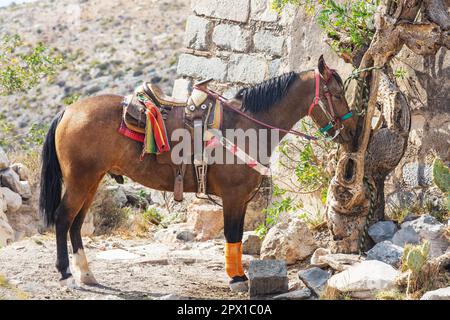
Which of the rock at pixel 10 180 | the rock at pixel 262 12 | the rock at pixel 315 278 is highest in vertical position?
the rock at pixel 262 12

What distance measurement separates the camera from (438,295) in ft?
19.2

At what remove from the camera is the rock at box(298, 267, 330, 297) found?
271 inches

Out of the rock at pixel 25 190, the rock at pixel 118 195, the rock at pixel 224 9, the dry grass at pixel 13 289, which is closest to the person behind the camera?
the dry grass at pixel 13 289

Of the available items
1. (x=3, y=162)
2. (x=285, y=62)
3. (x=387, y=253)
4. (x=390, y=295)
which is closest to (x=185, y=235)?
(x=285, y=62)

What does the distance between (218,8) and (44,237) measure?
3.64 m

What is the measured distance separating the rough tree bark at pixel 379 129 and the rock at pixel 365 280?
1.06m

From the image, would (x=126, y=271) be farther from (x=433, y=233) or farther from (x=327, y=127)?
(x=433, y=233)

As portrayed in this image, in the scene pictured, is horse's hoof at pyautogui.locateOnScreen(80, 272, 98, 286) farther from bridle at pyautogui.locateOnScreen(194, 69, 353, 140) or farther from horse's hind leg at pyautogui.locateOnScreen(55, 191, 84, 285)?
bridle at pyautogui.locateOnScreen(194, 69, 353, 140)

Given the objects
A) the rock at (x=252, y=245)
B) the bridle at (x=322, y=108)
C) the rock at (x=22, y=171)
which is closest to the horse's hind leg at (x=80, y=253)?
the bridle at (x=322, y=108)

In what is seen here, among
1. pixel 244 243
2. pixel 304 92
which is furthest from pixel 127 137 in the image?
pixel 244 243

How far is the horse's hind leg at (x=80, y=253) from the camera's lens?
7.21m

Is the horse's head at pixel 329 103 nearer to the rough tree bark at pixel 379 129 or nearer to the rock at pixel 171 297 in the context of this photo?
the rough tree bark at pixel 379 129

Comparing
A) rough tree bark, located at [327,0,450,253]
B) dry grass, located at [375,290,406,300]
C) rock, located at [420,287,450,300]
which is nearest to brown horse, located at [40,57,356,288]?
rough tree bark, located at [327,0,450,253]

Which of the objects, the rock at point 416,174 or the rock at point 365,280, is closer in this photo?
the rock at point 365,280
